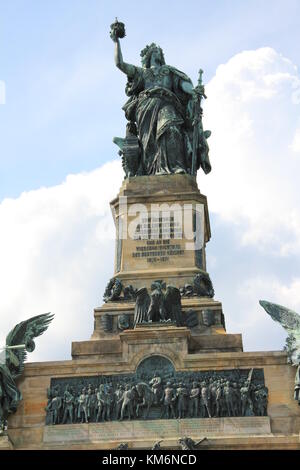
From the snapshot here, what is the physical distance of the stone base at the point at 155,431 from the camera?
24.6 m

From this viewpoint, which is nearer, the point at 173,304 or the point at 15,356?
the point at 15,356

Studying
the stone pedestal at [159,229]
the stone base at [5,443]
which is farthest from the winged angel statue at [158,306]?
the stone base at [5,443]

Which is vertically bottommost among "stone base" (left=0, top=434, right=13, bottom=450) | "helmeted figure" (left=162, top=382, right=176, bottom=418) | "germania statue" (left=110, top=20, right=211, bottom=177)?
"stone base" (left=0, top=434, right=13, bottom=450)

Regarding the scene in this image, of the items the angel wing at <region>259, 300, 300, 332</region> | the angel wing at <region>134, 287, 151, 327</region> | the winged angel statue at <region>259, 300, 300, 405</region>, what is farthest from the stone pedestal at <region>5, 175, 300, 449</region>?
the angel wing at <region>259, 300, 300, 332</region>

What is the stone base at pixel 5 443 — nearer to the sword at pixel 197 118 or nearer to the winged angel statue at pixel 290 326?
the winged angel statue at pixel 290 326

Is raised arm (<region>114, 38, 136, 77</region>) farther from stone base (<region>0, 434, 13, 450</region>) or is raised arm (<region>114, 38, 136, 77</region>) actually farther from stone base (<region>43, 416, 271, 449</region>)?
stone base (<region>0, 434, 13, 450</region>)

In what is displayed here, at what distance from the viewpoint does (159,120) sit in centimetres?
3294

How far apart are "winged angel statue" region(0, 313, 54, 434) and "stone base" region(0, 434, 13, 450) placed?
11.5 inches

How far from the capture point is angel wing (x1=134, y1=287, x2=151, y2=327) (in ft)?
89.6

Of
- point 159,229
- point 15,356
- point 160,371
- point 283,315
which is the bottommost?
point 160,371

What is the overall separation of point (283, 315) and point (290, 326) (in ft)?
1.56

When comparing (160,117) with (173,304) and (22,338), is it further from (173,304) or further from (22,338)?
(22,338)

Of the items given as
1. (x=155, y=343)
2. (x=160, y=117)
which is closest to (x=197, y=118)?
(x=160, y=117)
